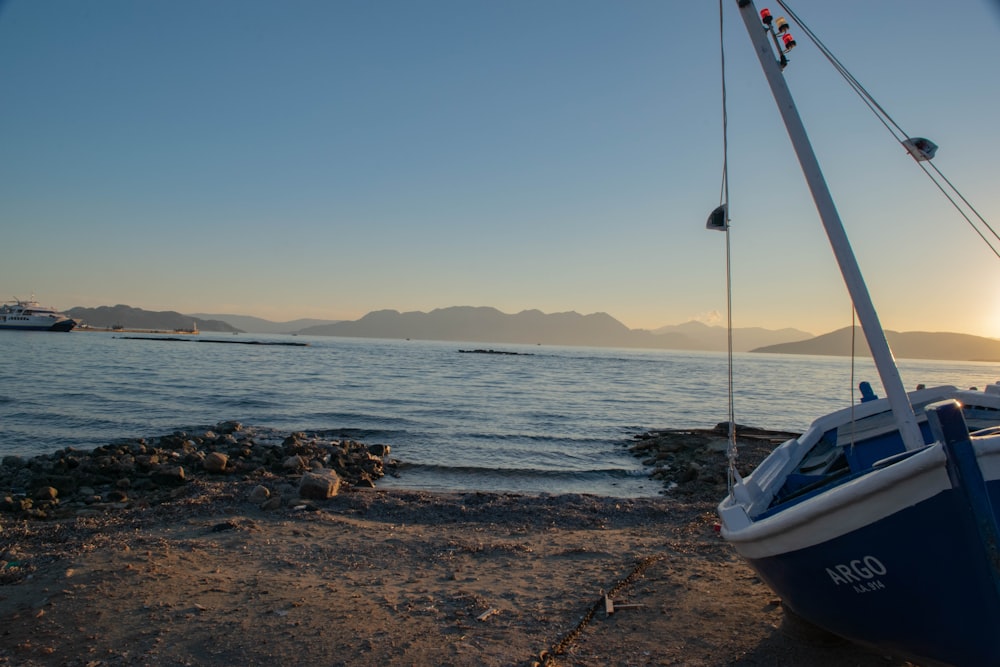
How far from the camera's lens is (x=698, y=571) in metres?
7.73

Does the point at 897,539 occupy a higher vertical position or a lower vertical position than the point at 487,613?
higher

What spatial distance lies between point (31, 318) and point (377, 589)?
6495 inches

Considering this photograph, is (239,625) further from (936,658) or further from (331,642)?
(936,658)

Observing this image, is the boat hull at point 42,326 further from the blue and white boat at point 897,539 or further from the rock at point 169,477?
the blue and white boat at point 897,539

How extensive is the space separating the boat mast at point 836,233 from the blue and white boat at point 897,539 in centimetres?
1

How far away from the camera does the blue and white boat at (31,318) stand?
134 meters

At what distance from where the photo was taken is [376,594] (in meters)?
6.83

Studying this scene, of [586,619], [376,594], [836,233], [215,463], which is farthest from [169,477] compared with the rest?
[836,233]

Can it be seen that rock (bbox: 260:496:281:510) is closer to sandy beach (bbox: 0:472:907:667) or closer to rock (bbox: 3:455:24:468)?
sandy beach (bbox: 0:472:907:667)

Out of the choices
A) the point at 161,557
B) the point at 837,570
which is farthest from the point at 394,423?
the point at 837,570

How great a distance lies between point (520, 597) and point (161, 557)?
15.2 ft

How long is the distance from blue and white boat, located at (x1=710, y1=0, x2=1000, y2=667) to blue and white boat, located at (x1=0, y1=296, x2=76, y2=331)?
167180 millimetres

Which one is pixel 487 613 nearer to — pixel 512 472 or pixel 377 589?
pixel 377 589

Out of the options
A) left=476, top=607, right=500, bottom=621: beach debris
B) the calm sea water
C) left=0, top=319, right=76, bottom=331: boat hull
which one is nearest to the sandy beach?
left=476, top=607, right=500, bottom=621: beach debris
